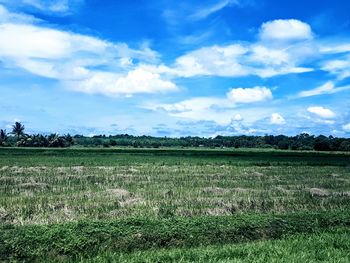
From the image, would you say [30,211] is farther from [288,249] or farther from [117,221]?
[288,249]

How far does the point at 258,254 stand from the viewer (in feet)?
29.0

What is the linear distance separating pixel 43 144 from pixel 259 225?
94.3 meters

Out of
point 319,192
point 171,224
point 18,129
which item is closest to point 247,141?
point 18,129

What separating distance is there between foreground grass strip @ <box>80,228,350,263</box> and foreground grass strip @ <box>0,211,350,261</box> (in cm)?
72

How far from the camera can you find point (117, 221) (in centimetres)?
1070

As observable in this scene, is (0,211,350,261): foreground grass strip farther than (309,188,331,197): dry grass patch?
No

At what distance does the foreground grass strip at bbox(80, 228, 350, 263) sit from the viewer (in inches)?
331

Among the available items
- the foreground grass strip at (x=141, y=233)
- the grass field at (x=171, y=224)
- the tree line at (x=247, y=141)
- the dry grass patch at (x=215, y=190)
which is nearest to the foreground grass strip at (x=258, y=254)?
the grass field at (x=171, y=224)

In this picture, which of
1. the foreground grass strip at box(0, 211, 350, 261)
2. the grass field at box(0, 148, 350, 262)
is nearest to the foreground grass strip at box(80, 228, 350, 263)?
the grass field at box(0, 148, 350, 262)

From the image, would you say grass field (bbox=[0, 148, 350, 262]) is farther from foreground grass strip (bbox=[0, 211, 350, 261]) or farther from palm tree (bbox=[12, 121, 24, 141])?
palm tree (bbox=[12, 121, 24, 141])

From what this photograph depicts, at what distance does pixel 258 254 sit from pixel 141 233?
304cm

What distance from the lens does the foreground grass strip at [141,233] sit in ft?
30.3

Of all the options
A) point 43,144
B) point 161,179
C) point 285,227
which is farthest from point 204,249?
point 43,144

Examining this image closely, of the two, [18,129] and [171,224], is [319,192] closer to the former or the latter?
[171,224]
